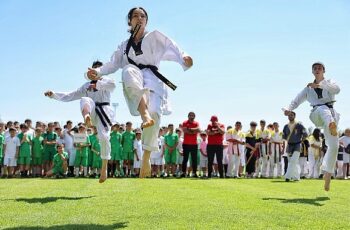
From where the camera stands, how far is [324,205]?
905 cm

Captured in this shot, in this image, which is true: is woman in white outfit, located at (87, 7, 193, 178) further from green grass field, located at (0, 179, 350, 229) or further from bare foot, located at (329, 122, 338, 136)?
bare foot, located at (329, 122, 338, 136)

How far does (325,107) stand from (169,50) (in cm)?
457

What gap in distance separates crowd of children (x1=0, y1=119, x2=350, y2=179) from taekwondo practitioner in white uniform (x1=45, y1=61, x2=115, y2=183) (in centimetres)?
1043

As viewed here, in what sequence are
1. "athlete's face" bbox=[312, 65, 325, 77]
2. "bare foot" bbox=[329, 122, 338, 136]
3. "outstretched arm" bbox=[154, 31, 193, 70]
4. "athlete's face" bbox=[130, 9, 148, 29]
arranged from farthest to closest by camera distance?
"athlete's face" bbox=[312, 65, 325, 77]
"bare foot" bbox=[329, 122, 338, 136]
"athlete's face" bbox=[130, 9, 148, 29]
"outstretched arm" bbox=[154, 31, 193, 70]

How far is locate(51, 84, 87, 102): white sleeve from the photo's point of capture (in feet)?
37.9

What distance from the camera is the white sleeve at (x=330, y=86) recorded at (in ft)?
35.8

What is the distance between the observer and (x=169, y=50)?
8414 millimetres

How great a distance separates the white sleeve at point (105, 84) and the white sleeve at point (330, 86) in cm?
485

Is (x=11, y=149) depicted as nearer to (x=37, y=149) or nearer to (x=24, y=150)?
(x=24, y=150)

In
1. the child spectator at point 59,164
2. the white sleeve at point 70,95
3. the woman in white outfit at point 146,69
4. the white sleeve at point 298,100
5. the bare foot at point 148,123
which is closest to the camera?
the bare foot at point 148,123

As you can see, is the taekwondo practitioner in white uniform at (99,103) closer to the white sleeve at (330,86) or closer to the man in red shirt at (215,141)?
the white sleeve at (330,86)

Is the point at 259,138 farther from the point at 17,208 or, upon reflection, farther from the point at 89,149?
the point at 17,208

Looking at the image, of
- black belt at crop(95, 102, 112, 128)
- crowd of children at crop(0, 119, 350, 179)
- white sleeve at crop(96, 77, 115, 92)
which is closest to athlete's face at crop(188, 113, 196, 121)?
crowd of children at crop(0, 119, 350, 179)

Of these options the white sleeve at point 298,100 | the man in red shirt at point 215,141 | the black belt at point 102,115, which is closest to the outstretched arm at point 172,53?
the black belt at point 102,115
